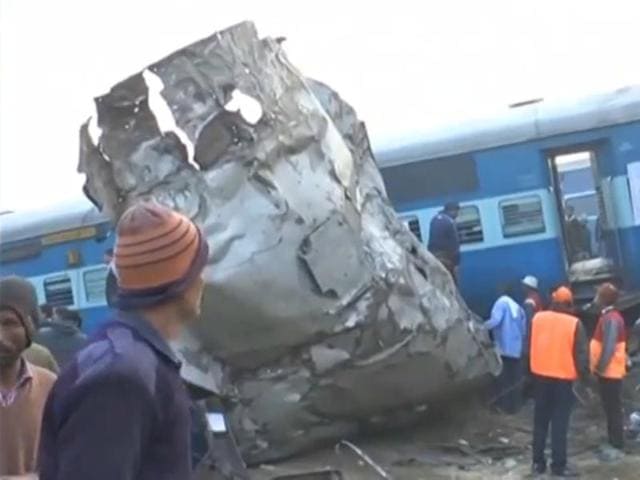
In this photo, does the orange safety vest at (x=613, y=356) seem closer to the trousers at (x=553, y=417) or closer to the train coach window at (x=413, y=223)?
the trousers at (x=553, y=417)

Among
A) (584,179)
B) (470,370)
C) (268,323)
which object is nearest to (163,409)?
(268,323)

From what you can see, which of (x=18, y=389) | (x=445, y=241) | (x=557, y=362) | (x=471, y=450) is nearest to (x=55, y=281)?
(x=445, y=241)

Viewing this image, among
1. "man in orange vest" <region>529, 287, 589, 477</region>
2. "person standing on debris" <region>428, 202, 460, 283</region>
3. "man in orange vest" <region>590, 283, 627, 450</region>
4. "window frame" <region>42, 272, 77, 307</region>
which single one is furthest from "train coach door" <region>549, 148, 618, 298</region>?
"window frame" <region>42, 272, 77, 307</region>

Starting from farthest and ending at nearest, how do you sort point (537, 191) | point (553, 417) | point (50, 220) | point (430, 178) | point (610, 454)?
point (50, 220)
point (430, 178)
point (537, 191)
point (610, 454)
point (553, 417)

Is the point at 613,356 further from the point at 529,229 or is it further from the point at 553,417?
the point at 529,229

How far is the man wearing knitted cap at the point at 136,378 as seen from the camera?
7.24 ft

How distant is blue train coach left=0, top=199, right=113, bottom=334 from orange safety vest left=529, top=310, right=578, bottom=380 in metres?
7.03

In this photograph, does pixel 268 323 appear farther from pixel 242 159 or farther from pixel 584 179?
pixel 584 179

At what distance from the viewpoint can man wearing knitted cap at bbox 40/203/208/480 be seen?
221cm

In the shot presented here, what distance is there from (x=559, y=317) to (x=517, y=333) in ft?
8.55

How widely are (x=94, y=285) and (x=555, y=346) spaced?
25.2ft

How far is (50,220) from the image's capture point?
16.9 meters

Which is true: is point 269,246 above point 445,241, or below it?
above

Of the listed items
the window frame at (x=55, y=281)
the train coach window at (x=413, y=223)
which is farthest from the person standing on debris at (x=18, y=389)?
the window frame at (x=55, y=281)
